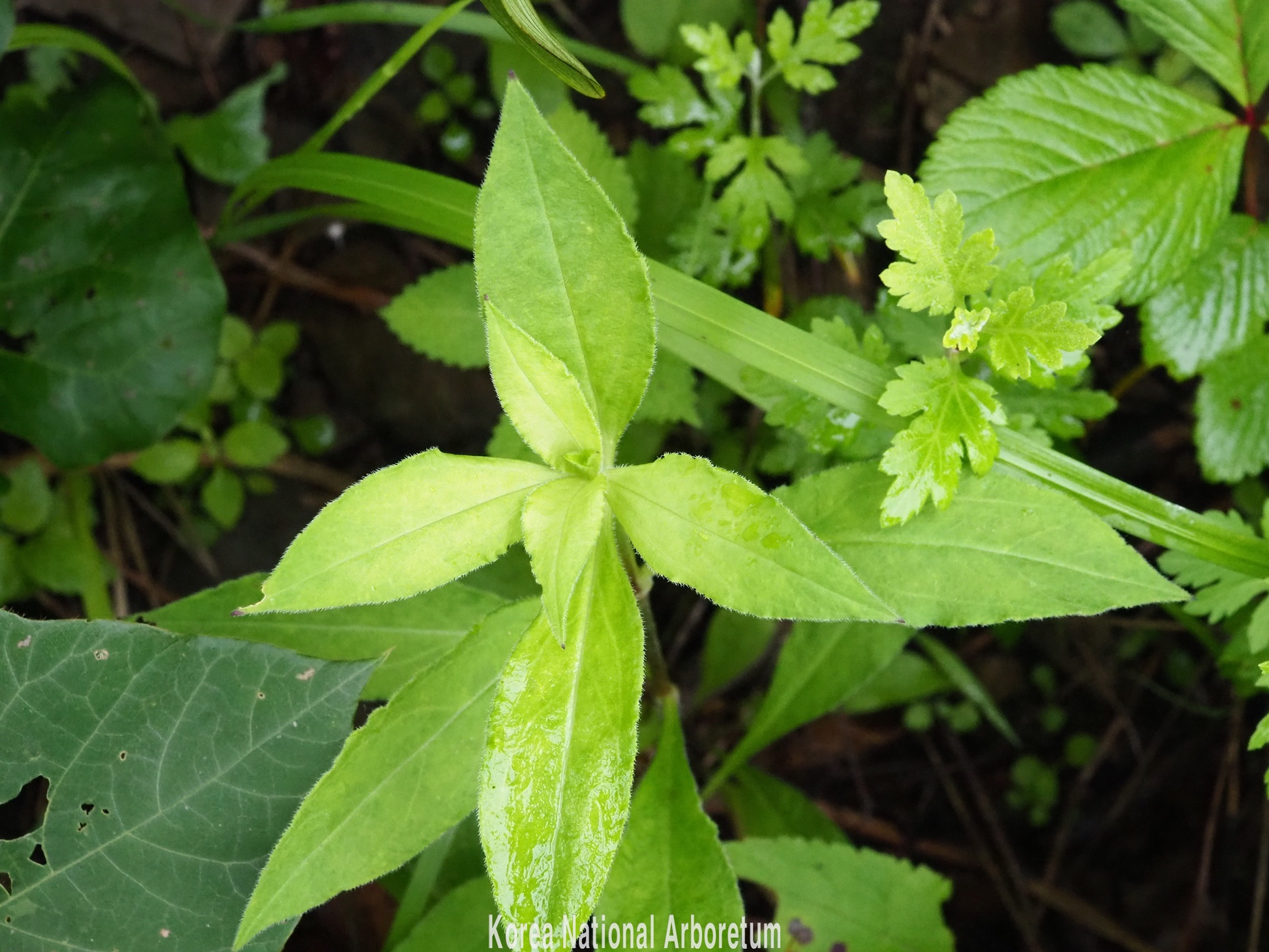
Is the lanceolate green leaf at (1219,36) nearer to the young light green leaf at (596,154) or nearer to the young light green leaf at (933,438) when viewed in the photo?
the young light green leaf at (933,438)

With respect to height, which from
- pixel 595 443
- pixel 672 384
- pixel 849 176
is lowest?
pixel 672 384

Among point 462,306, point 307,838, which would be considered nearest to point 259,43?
point 462,306

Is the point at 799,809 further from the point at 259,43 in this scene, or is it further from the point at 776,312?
the point at 259,43

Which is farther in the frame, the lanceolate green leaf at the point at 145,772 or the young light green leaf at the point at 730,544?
the lanceolate green leaf at the point at 145,772

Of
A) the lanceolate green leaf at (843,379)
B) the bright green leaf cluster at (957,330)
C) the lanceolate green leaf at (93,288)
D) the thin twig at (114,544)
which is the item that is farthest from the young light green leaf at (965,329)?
the thin twig at (114,544)

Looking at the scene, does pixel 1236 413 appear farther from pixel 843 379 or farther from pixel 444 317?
pixel 444 317

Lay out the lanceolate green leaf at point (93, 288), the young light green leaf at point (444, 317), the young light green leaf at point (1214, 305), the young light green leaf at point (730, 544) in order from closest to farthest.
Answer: the young light green leaf at point (730, 544), the young light green leaf at point (1214, 305), the young light green leaf at point (444, 317), the lanceolate green leaf at point (93, 288)

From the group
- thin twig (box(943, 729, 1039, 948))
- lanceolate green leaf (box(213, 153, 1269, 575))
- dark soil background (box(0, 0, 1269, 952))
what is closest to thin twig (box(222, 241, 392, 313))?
dark soil background (box(0, 0, 1269, 952))
